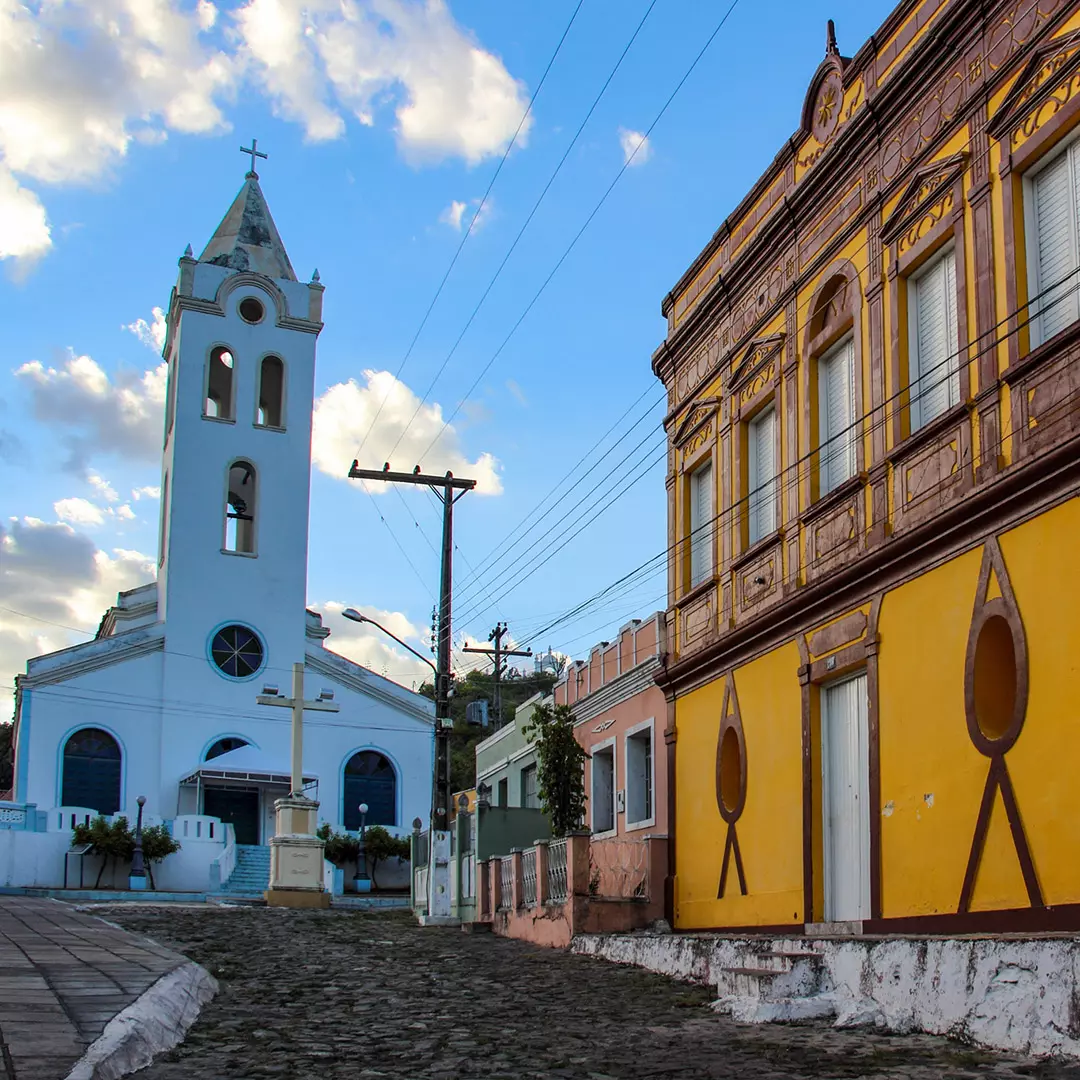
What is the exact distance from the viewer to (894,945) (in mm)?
9023

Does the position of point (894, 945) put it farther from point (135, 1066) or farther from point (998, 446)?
point (135, 1066)

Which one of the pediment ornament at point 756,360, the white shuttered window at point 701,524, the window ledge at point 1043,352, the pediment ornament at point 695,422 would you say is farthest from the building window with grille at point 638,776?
the window ledge at point 1043,352

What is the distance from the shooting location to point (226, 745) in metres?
39.7

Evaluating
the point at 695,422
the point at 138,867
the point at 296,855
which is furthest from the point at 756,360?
the point at 138,867

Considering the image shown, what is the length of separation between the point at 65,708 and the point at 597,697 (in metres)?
20.5

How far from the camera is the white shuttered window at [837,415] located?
14.0m

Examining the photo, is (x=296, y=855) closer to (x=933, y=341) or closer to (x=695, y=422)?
(x=695, y=422)

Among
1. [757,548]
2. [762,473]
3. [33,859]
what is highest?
[762,473]

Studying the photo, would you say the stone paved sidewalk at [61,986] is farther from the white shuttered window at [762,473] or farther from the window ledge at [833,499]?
the white shuttered window at [762,473]

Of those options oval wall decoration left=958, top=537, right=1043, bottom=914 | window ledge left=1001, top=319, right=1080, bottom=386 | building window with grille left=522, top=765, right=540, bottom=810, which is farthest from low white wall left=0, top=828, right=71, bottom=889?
window ledge left=1001, top=319, right=1080, bottom=386

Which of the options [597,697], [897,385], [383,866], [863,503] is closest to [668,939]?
[863,503]

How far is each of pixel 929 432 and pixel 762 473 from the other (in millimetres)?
4515

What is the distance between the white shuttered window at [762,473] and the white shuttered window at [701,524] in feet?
4.11

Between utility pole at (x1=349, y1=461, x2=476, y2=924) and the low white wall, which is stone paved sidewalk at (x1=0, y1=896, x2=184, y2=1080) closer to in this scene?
utility pole at (x1=349, y1=461, x2=476, y2=924)
